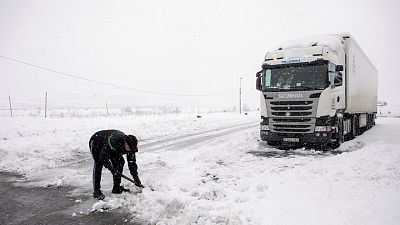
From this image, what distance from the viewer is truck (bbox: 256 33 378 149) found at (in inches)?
436

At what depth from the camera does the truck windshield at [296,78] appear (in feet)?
36.4

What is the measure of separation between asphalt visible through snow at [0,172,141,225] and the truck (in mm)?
7778

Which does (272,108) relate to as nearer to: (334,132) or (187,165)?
(334,132)

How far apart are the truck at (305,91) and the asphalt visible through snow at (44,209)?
778 cm

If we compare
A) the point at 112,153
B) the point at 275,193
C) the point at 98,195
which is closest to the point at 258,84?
the point at 275,193

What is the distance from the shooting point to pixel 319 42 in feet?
38.7

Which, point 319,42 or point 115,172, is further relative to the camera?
point 319,42

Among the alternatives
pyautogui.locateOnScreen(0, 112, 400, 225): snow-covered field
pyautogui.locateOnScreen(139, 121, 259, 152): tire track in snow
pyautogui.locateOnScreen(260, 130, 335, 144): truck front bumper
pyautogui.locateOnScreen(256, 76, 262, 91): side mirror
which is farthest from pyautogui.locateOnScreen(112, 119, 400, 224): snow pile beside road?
pyautogui.locateOnScreen(139, 121, 259, 152): tire track in snow

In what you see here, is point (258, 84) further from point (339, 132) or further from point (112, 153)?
point (112, 153)

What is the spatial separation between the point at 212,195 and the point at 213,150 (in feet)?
20.0

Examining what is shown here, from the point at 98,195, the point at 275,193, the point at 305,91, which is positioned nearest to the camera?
the point at 275,193

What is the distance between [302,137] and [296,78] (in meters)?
2.19

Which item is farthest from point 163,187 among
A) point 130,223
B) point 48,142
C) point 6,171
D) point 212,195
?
point 48,142

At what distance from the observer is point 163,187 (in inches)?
251
